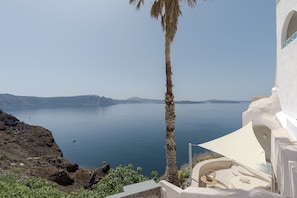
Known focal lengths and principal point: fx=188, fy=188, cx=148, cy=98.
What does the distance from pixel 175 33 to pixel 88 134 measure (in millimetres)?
84477

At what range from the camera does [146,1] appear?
959cm

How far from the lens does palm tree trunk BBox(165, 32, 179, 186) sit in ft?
30.8

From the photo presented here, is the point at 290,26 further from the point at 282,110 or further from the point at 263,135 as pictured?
the point at 263,135

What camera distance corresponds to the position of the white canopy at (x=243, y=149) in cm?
748

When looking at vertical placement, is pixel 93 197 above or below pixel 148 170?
above

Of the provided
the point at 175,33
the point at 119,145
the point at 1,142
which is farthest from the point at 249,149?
the point at 119,145

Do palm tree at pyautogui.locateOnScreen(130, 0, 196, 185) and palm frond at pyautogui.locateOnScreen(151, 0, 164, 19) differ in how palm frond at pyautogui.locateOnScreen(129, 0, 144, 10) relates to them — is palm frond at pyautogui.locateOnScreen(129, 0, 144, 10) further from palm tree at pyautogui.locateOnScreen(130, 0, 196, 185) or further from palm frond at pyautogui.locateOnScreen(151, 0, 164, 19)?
palm frond at pyautogui.locateOnScreen(151, 0, 164, 19)

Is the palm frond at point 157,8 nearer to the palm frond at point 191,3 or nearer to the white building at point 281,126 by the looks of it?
the palm frond at point 191,3

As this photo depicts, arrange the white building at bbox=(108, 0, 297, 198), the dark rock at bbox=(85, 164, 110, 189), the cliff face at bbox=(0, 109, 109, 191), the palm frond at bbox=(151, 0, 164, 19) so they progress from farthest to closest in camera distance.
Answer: the cliff face at bbox=(0, 109, 109, 191), the dark rock at bbox=(85, 164, 110, 189), the palm frond at bbox=(151, 0, 164, 19), the white building at bbox=(108, 0, 297, 198)

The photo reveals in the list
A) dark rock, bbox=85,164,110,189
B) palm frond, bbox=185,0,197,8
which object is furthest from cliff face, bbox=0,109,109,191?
palm frond, bbox=185,0,197,8

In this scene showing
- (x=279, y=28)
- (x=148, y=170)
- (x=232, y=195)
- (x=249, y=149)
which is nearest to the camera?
(x=232, y=195)

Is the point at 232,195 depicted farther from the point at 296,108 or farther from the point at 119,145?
the point at 119,145

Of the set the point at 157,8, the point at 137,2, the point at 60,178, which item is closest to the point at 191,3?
the point at 157,8

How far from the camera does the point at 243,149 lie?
8.29 m
